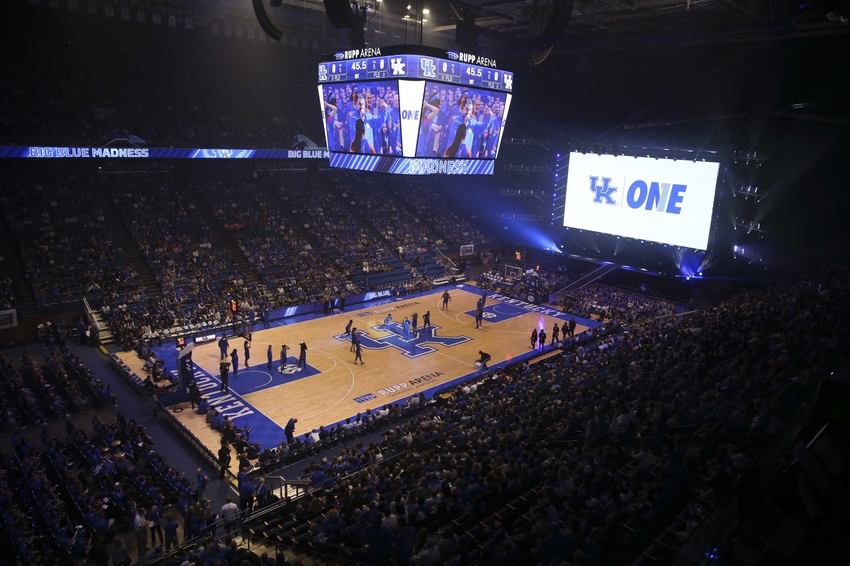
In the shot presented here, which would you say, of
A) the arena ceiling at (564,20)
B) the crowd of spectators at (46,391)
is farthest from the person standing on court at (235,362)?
the arena ceiling at (564,20)

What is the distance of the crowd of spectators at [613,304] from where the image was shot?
3141cm

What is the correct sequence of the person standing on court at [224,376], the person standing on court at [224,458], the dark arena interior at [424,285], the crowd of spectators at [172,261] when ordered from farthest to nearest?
1. the crowd of spectators at [172,261]
2. the person standing on court at [224,376]
3. the person standing on court at [224,458]
4. the dark arena interior at [424,285]

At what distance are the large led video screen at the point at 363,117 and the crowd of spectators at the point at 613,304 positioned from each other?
15.9m

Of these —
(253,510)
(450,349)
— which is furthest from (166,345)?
(253,510)

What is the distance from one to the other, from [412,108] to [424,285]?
54.4ft

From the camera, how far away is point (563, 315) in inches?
1300

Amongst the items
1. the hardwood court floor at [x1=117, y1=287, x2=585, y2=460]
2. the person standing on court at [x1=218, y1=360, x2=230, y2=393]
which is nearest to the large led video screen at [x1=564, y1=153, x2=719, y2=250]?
the hardwood court floor at [x1=117, y1=287, x2=585, y2=460]

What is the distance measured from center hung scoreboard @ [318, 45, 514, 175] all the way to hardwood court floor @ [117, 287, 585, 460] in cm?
828

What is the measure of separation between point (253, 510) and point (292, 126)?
3388 cm

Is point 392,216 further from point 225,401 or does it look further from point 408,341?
point 225,401

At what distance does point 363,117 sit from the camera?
78.1 feet

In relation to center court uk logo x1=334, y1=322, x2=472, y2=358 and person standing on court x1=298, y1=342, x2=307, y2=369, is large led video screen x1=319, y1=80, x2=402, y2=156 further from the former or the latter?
center court uk logo x1=334, y1=322, x2=472, y2=358

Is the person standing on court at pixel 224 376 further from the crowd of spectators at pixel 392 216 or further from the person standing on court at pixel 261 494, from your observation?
the crowd of spectators at pixel 392 216

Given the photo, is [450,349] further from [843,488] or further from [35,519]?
[843,488]
